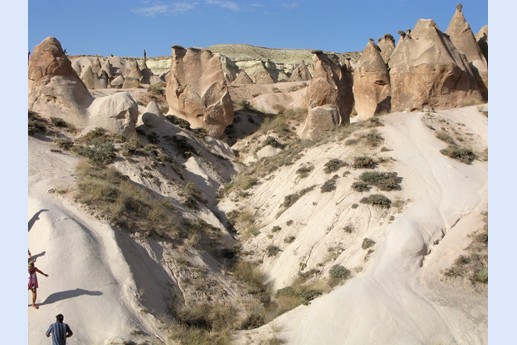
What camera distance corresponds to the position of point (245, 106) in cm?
3192

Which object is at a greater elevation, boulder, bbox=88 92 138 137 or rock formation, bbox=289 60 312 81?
rock formation, bbox=289 60 312 81

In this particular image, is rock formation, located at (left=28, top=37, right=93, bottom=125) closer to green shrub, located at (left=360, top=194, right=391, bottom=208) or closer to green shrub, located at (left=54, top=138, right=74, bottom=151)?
green shrub, located at (left=54, top=138, right=74, bottom=151)

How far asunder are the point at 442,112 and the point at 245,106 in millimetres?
14017

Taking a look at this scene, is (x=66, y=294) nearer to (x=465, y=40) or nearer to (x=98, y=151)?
(x=98, y=151)

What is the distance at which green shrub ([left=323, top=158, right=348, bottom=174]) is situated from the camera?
17.2 metres

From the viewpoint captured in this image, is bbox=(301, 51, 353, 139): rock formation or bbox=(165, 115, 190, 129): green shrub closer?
bbox=(301, 51, 353, 139): rock formation

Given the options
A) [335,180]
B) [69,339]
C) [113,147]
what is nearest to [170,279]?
[69,339]

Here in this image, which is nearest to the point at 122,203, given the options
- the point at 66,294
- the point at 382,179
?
the point at 66,294

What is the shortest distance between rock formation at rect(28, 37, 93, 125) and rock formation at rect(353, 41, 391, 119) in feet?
39.4

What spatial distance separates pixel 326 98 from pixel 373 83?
2.49m

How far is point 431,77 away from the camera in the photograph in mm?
21469

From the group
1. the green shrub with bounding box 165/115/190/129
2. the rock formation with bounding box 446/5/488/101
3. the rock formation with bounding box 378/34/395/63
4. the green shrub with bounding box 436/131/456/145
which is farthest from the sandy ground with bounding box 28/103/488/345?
the rock formation with bounding box 378/34/395/63

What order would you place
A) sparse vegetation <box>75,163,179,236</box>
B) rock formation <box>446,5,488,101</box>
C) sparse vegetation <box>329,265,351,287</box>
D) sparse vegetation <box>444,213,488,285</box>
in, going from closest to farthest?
1. sparse vegetation <box>444,213,488,285</box>
2. sparse vegetation <box>329,265,351,287</box>
3. sparse vegetation <box>75,163,179,236</box>
4. rock formation <box>446,5,488,101</box>

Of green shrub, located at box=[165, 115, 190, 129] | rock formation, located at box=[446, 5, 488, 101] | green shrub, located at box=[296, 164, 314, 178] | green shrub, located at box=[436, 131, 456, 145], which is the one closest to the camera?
green shrub, located at box=[436, 131, 456, 145]
